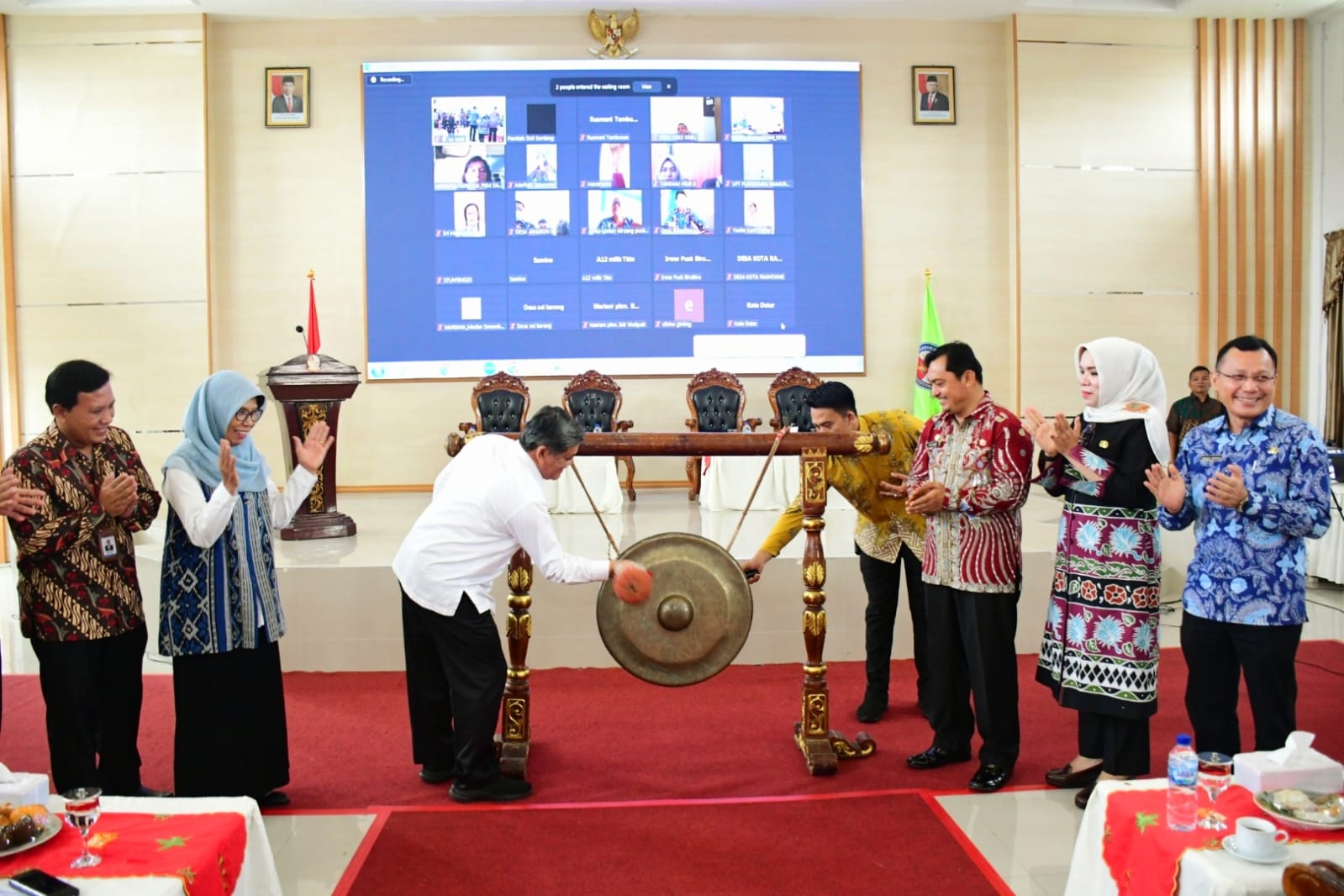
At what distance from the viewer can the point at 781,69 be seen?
8234 millimetres

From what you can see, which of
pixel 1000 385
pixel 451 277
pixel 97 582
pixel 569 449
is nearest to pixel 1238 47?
pixel 1000 385

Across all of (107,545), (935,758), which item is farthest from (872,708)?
(107,545)

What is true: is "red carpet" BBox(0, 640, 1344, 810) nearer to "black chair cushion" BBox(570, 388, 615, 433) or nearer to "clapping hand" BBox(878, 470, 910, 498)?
"clapping hand" BBox(878, 470, 910, 498)

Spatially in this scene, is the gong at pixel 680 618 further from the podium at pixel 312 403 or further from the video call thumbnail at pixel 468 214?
the video call thumbnail at pixel 468 214

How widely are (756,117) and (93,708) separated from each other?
670 centimetres

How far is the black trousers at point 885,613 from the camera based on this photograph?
3.86 meters

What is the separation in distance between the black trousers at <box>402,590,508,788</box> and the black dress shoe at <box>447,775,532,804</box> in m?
0.02

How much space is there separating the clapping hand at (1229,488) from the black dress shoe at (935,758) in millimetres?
1226

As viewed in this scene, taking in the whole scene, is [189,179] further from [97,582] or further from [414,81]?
[97,582]

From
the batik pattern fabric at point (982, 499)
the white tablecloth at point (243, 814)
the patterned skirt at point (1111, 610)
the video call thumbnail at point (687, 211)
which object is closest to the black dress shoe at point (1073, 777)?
the patterned skirt at point (1111, 610)

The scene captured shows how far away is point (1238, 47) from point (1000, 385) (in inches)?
128

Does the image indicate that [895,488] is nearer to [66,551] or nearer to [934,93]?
[66,551]

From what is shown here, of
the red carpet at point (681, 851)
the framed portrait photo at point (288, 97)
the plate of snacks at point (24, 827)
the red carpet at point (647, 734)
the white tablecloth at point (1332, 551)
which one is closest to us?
the plate of snacks at point (24, 827)

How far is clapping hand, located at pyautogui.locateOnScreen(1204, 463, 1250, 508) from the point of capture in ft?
8.32
